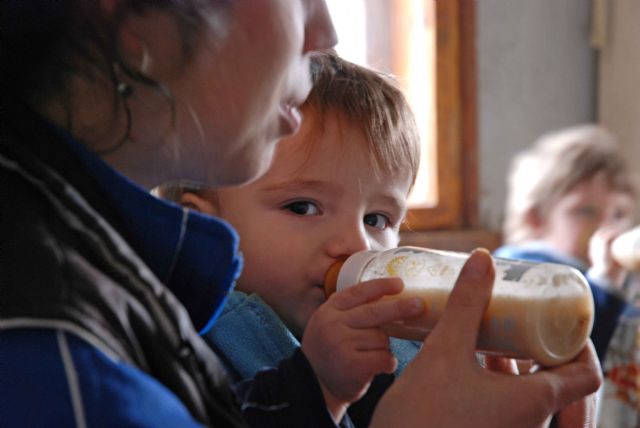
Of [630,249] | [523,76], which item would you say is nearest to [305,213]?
[630,249]

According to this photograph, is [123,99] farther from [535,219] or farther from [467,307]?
[535,219]

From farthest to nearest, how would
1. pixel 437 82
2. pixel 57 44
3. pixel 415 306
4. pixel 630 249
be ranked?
pixel 437 82, pixel 630 249, pixel 415 306, pixel 57 44

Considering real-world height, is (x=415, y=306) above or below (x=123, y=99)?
below

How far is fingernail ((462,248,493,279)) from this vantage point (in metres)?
0.56

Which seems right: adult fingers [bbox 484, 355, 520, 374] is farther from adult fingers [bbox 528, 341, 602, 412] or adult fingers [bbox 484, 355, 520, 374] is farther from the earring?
the earring

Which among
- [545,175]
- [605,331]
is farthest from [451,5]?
[605,331]

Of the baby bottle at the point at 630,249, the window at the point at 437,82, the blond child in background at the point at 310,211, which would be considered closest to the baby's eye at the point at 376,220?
the blond child in background at the point at 310,211

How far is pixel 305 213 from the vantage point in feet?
3.01

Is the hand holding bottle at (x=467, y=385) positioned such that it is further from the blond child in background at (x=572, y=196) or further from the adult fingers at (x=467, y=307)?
the blond child in background at (x=572, y=196)

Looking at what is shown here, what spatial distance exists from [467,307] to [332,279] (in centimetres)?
28

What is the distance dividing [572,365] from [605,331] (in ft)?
3.48

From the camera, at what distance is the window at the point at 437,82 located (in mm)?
2246

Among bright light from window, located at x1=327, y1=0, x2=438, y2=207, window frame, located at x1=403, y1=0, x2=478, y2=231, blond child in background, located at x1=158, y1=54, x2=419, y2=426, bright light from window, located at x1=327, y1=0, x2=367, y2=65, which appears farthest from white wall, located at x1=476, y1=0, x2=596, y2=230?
blond child in background, located at x1=158, y1=54, x2=419, y2=426

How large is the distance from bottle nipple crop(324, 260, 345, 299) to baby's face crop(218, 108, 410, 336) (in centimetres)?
4
